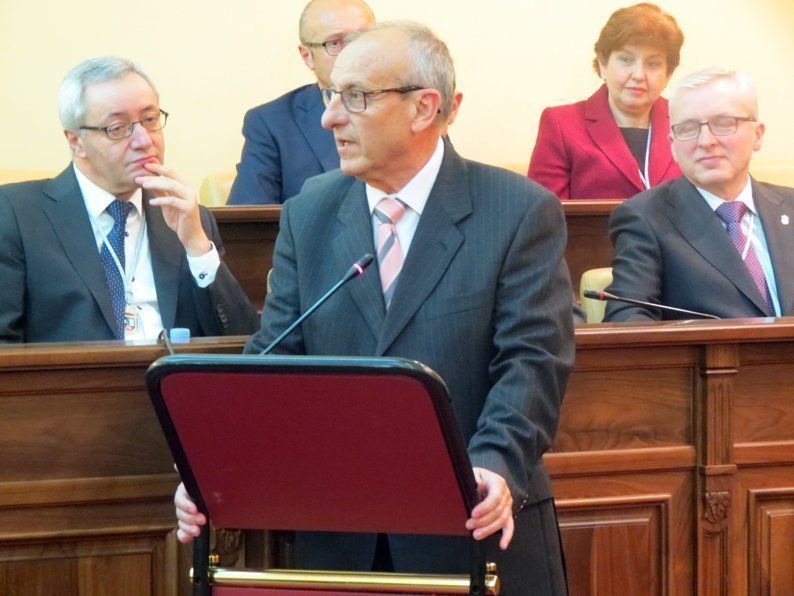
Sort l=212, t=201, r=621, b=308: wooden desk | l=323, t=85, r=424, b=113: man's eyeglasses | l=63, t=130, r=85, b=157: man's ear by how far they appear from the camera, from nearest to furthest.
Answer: l=323, t=85, r=424, b=113: man's eyeglasses, l=63, t=130, r=85, b=157: man's ear, l=212, t=201, r=621, b=308: wooden desk

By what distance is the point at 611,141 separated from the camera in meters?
4.29

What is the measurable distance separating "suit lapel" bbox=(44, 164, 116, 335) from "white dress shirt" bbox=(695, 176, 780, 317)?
1526 mm

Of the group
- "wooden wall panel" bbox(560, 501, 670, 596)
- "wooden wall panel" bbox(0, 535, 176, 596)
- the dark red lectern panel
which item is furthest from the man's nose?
the dark red lectern panel

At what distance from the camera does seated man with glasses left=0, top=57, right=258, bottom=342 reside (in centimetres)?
252

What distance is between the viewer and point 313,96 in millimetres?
4219

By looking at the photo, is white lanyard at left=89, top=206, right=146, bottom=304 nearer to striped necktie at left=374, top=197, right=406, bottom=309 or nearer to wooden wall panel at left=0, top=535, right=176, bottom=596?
wooden wall panel at left=0, top=535, right=176, bottom=596

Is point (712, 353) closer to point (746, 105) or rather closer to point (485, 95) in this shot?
point (746, 105)

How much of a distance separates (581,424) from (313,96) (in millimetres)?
2331

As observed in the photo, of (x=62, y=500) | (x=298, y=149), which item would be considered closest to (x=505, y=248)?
(x=62, y=500)

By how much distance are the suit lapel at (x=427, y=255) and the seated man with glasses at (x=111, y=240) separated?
857 mm

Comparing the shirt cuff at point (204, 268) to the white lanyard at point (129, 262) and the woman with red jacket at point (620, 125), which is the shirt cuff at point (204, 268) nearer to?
the white lanyard at point (129, 262)

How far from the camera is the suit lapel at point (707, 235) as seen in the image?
2.82 meters

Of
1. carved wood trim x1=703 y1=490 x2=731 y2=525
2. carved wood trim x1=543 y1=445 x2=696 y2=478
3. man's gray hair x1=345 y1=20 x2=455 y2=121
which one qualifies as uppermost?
man's gray hair x1=345 y1=20 x2=455 y2=121

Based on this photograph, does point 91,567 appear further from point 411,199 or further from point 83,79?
point 83,79
